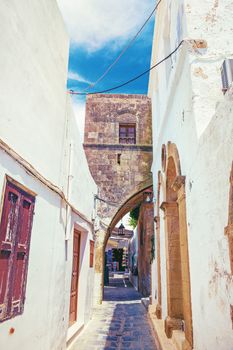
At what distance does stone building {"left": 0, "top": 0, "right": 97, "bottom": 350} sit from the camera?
96.0 inches

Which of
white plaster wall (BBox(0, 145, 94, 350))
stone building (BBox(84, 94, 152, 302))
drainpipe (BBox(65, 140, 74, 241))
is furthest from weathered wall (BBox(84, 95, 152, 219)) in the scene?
white plaster wall (BBox(0, 145, 94, 350))

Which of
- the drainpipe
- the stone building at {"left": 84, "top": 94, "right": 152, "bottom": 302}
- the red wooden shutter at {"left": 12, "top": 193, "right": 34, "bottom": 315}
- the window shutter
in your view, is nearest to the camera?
the window shutter

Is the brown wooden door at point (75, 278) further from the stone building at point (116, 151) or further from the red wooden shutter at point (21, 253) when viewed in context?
the stone building at point (116, 151)

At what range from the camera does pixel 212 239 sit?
280 centimetres

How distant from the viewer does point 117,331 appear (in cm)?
571

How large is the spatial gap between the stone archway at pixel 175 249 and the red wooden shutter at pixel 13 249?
2.31 metres

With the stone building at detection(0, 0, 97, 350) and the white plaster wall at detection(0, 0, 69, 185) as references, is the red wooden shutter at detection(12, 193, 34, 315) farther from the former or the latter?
the white plaster wall at detection(0, 0, 69, 185)

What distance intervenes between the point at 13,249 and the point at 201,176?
7.20ft

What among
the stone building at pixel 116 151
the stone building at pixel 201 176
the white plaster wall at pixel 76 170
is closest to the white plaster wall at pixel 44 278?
the white plaster wall at pixel 76 170

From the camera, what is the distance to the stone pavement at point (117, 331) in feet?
15.7

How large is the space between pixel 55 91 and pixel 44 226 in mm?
1947

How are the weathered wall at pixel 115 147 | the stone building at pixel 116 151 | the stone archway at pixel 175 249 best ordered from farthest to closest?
the weathered wall at pixel 115 147
the stone building at pixel 116 151
the stone archway at pixel 175 249

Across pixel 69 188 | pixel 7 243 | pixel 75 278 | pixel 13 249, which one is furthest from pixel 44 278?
pixel 75 278

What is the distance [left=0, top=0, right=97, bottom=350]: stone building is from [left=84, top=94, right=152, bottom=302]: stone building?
16.6 ft
